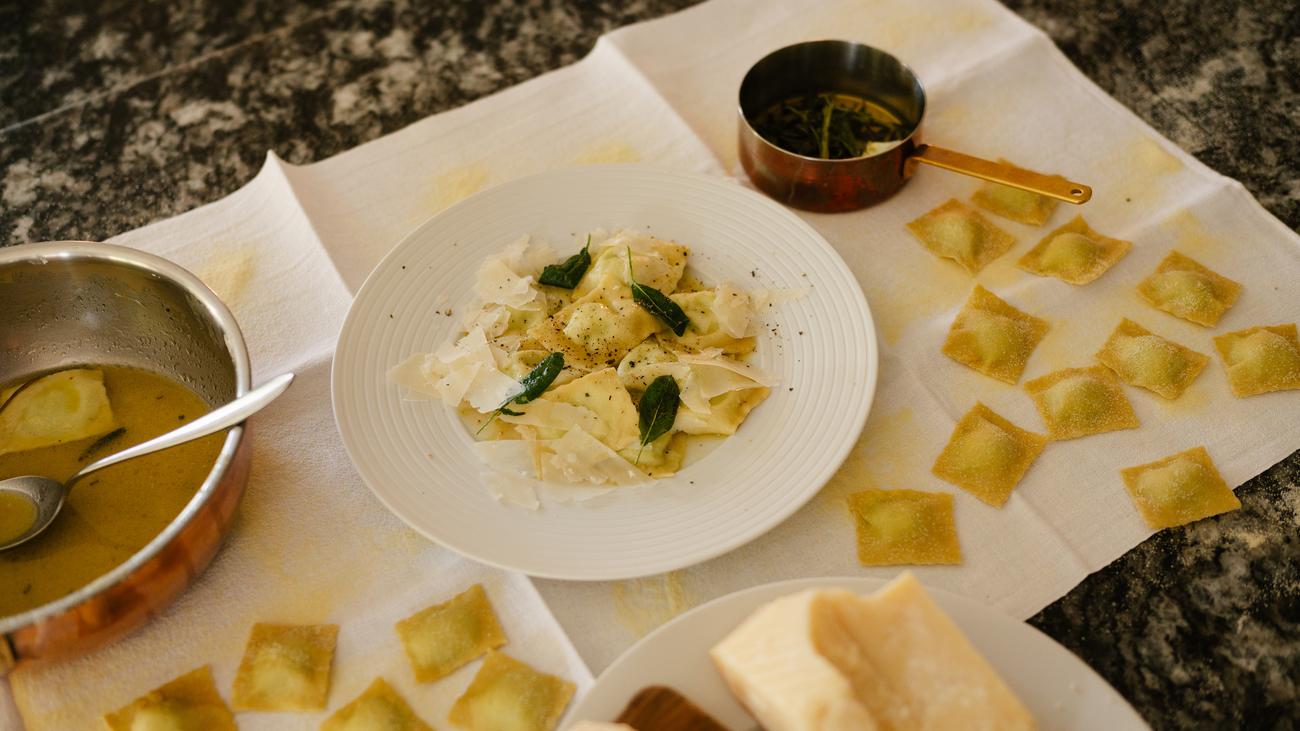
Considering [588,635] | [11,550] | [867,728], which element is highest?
[867,728]

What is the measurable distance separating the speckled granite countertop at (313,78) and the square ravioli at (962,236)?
1.75 ft

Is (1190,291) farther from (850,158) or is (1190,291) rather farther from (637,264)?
(637,264)

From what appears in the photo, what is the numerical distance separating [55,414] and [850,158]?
4.68ft

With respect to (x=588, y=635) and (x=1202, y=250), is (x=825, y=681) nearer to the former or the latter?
(x=588, y=635)

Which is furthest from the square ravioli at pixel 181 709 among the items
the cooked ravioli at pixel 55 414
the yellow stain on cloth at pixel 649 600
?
the yellow stain on cloth at pixel 649 600

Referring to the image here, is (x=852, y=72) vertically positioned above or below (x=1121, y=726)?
above

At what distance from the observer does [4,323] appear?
171 centimetres

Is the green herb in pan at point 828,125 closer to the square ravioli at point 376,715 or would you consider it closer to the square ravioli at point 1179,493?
the square ravioli at point 1179,493

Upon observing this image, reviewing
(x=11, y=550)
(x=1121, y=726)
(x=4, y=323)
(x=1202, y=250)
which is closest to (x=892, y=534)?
(x=1121, y=726)

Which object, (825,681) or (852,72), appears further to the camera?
(852,72)

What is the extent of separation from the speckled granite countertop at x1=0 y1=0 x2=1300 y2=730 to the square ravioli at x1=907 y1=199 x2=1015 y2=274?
532 millimetres

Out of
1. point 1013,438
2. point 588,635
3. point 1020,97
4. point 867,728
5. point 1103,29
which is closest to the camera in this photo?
point 867,728

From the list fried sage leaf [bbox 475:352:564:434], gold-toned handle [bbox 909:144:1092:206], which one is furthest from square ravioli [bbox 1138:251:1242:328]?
fried sage leaf [bbox 475:352:564:434]

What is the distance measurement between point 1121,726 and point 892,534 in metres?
0.40
